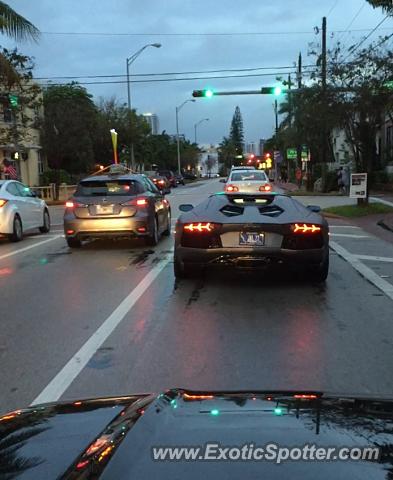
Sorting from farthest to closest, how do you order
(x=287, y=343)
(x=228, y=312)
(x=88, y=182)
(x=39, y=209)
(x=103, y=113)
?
1. (x=103, y=113)
2. (x=39, y=209)
3. (x=88, y=182)
4. (x=228, y=312)
5. (x=287, y=343)

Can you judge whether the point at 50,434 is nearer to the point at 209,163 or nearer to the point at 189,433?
the point at 189,433

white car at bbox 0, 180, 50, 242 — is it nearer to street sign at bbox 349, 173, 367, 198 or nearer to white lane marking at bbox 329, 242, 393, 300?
A: white lane marking at bbox 329, 242, 393, 300

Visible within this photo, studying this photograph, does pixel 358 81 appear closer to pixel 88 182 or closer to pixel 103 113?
pixel 88 182

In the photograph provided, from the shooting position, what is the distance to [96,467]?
1968 millimetres

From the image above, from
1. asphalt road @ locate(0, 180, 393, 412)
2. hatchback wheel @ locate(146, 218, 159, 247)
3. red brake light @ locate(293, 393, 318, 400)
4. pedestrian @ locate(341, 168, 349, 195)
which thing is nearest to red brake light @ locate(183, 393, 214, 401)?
red brake light @ locate(293, 393, 318, 400)

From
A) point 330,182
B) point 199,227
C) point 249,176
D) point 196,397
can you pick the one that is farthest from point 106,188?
point 330,182

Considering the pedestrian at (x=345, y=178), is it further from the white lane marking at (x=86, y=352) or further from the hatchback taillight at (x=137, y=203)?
the white lane marking at (x=86, y=352)

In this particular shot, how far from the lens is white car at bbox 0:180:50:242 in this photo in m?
14.6

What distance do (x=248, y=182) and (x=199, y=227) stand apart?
54.3 feet

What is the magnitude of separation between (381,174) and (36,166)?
26.2m

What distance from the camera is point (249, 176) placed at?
25.2 meters

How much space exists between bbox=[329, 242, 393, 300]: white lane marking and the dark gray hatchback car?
3886 millimetres

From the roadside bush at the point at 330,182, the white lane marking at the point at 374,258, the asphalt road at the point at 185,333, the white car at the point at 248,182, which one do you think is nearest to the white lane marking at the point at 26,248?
the asphalt road at the point at 185,333

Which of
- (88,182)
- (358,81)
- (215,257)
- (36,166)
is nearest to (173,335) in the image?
(215,257)
